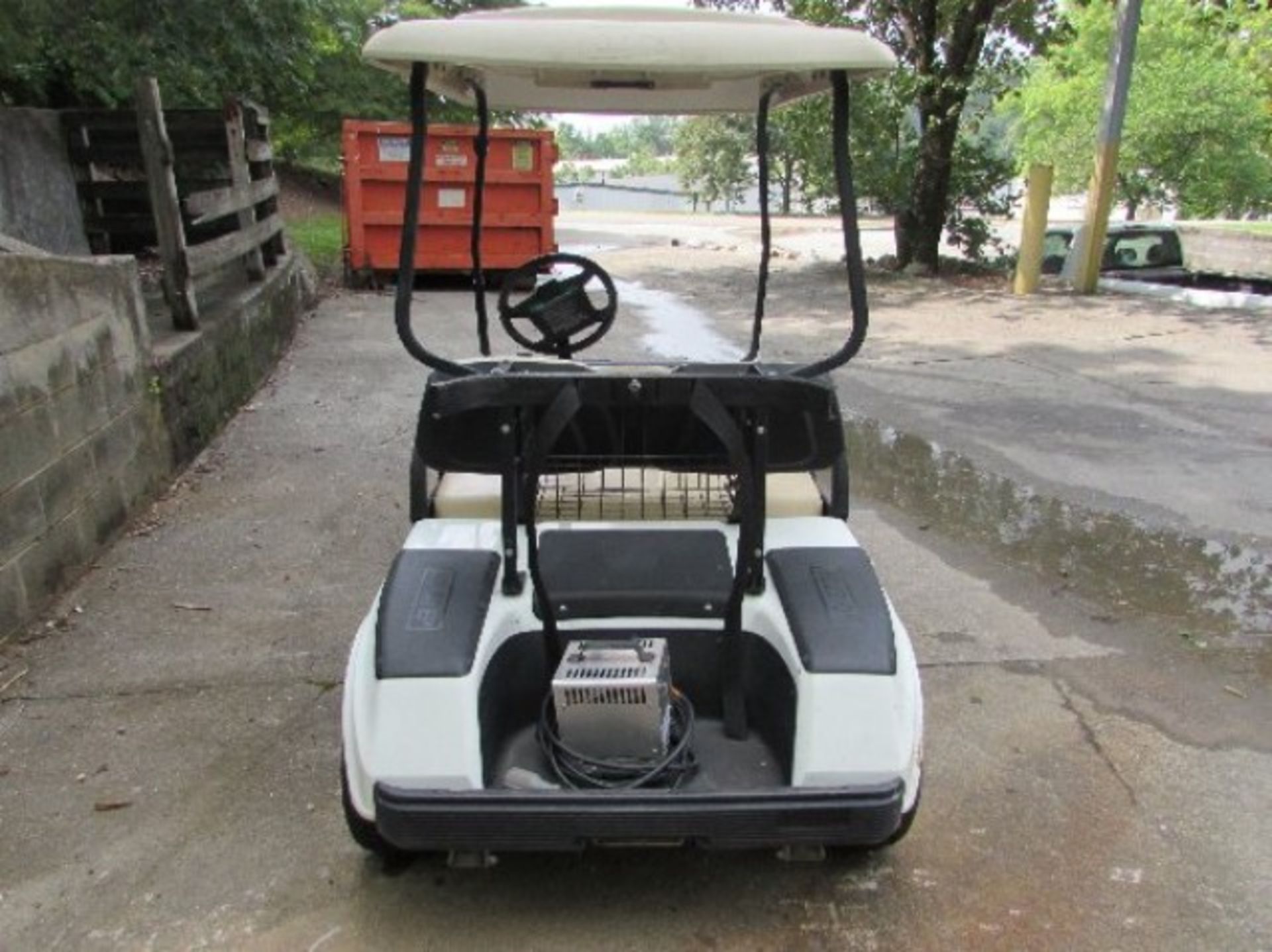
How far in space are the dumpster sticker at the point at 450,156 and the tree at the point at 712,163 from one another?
2469 centimetres

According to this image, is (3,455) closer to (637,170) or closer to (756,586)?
(756,586)

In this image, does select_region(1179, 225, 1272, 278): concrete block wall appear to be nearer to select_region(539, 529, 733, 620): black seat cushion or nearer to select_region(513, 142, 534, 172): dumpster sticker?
select_region(513, 142, 534, 172): dumpster sticker

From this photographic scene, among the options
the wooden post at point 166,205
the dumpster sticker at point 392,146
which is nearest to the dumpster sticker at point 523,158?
the dumpster sticker at point 392,146

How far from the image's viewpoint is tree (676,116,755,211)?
3453 cm

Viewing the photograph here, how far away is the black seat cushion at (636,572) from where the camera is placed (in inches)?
96.2

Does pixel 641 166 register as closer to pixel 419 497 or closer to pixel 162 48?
pixel 162 48

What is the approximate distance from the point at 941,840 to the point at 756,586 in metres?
0.76

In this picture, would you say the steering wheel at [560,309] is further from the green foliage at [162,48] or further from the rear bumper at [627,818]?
the green foliage at [162,48]

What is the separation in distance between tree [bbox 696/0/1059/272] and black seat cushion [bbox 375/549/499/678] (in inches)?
380

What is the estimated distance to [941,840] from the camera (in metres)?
2.47

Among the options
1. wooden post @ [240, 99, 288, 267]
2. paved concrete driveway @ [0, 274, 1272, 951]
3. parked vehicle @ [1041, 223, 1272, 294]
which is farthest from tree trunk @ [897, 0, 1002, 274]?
paved concrete driveway @ [0, 274, 1272, 951]

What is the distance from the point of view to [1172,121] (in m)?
22.2

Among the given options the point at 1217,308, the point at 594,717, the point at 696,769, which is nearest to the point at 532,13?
the point at 594,717

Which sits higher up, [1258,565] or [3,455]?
[3,455]
